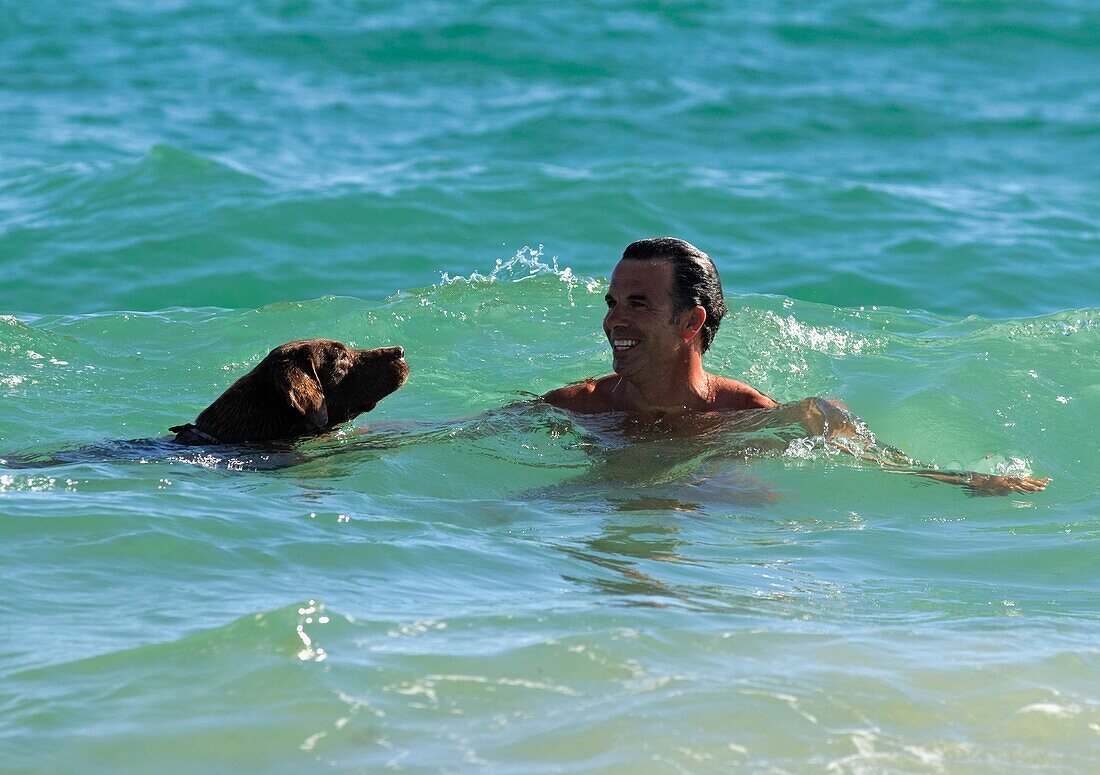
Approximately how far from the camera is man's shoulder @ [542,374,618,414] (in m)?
7.44

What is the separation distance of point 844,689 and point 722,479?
2729 millimetres

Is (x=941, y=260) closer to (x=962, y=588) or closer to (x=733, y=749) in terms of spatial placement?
(x=962, y=588)

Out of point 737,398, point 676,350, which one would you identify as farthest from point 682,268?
point 737,398

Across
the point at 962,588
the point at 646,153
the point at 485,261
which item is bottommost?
Result: the point at 962,588

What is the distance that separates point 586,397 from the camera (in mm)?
7504

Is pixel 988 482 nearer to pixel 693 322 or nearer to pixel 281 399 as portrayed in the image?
pixel 693 322

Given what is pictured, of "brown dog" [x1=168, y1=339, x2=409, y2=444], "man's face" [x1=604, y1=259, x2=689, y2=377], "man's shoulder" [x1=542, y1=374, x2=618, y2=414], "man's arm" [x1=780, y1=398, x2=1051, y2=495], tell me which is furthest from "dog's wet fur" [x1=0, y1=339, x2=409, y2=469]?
"man's arm" [x1=780, y1=398, x2=1051, y2=495]

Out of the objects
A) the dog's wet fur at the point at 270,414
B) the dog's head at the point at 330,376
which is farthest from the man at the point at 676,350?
the dog's wet fur at the point at 270,414

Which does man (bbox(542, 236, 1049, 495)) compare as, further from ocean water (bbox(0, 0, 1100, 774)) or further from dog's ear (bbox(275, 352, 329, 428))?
dog's ear (bbox(275, 352, 329, 428))

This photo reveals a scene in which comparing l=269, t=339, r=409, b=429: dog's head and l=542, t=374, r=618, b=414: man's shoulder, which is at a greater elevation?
l=269, t=339, r=409, b=429: dog's head

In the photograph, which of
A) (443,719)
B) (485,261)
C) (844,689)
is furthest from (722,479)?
(485,261)

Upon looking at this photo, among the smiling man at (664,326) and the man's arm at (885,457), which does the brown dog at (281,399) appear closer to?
the smiling man at (664,326)

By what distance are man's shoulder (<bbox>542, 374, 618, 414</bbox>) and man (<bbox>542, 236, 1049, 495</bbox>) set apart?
5 cm

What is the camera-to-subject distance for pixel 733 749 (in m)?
3.59
